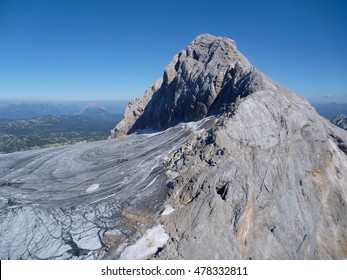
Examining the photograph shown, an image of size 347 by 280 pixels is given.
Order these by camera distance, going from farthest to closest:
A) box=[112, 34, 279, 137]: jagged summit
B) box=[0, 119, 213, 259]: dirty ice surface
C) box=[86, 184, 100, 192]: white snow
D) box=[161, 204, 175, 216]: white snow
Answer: box=[112, 34, 279, 137]: jagged summit
box=[86, 184, 100, 192]: white snow
box=[161, 204, 175, 216]: white snow
box=[0, 119, 213, 259]: dirty ice surface

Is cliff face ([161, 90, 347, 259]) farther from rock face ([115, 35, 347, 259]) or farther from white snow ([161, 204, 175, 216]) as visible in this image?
white snow ([161, 204, 175, 216])

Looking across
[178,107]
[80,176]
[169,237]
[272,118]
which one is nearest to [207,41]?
[178,107]

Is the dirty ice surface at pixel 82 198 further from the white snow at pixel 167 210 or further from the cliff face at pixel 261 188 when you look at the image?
the cliff face at pixel 261 188

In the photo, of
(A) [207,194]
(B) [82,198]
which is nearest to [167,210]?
(A) [207,194]

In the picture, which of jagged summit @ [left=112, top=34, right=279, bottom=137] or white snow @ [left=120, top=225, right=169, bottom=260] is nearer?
white snow @ [left=120, top=225, right=169, bottom=260]

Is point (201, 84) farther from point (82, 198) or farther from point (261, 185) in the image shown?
point (82, 198)

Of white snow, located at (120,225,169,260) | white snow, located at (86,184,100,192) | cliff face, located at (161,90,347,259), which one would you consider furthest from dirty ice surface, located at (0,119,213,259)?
cliff face, located at (161,90,347,259)

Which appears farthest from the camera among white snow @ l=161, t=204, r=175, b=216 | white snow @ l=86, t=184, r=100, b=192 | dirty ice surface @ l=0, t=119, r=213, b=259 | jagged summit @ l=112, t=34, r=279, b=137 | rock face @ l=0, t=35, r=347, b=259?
jagged summit @ l=112, t=34, r=279, b=137
